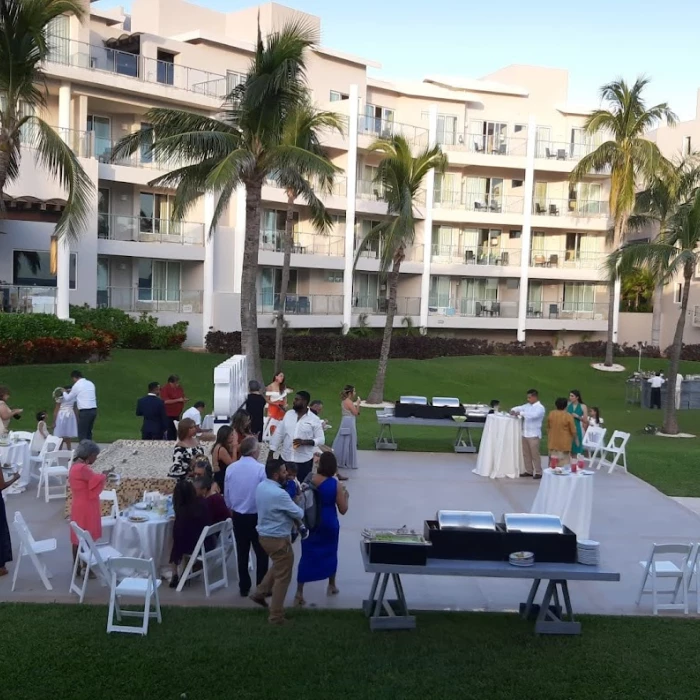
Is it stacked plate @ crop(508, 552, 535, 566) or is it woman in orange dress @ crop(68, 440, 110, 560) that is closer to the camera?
stacked plate @ crop(508, 552, 535, 566)

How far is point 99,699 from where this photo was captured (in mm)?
6273

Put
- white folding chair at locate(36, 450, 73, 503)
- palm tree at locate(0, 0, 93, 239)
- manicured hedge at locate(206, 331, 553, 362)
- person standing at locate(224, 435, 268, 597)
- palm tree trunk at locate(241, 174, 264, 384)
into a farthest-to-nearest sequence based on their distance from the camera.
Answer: manicured hedge at locate(206, 331, 553, 362)
palm tree trunk at locate(241, 174, 264, 384)
palm tree at locate(0, 0, 93, 239)
white folding chair at locate(36, 450, 73, 503)
person standing at locate(224, 435, 268, 597)

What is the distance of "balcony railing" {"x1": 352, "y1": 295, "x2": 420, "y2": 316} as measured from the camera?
41281mm

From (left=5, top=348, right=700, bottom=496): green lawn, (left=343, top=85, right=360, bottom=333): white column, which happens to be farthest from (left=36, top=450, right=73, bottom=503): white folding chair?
(left=343, top=85, right=360, bottom=333): white column

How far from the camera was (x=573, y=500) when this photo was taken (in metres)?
11.1

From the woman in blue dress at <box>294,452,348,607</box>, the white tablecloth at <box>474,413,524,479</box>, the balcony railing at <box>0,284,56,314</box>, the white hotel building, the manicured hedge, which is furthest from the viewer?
the manicured hedge

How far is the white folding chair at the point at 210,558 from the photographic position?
27.6 ft

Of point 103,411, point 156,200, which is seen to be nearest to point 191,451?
point 103,411

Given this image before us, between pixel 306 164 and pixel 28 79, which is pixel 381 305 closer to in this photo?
pixel 306 164

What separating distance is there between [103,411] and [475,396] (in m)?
14.9

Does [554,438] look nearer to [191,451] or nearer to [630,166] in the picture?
[191,451]

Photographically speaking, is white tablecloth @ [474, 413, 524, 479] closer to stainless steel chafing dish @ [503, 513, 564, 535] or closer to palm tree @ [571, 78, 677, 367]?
stainless steel chafing dish @ [503, 513, 564, 535]

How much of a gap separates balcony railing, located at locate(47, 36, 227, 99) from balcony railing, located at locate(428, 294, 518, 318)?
1633 centimetres

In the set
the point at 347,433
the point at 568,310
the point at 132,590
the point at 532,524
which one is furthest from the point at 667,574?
the point at 568,310
